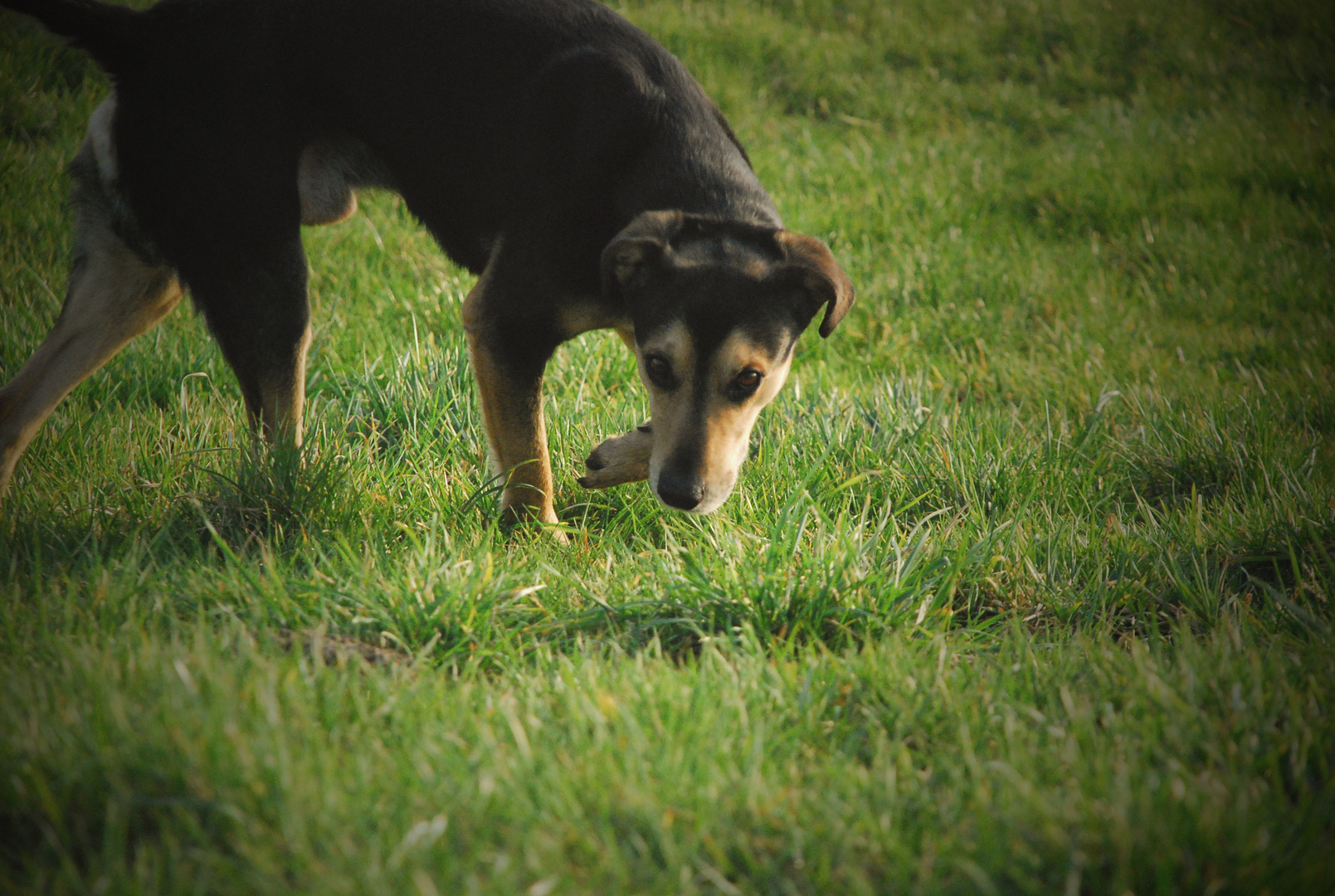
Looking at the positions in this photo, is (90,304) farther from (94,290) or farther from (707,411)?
(707,411)

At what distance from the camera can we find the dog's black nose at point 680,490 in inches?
106

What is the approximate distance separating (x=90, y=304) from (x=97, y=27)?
89cm

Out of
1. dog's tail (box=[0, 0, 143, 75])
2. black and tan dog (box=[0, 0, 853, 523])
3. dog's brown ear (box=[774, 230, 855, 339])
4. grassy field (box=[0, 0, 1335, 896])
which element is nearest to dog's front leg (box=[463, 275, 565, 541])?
black and tan dog (box=[0, 0, 853, 523])

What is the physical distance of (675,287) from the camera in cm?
283

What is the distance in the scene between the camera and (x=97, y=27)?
117 inches

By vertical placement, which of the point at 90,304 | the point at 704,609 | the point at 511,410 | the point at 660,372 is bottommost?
the point at 704,609

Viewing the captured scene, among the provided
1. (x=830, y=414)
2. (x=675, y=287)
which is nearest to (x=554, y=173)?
(x=675, y=287)

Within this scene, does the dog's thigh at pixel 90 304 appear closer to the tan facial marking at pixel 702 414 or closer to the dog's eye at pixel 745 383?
the tan facial marking at pixel 702 414

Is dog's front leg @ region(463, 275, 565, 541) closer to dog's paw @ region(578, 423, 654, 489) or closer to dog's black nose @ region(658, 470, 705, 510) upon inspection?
dog's paw @ region(578, 423, 654, 489)

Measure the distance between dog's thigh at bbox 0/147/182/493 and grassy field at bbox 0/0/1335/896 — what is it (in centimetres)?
23

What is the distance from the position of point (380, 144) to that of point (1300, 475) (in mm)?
3463

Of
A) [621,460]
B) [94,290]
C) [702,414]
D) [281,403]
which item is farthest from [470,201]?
[94,290]

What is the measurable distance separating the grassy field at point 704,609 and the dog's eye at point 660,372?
448mm

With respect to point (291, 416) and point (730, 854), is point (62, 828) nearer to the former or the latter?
point (730, 854)
